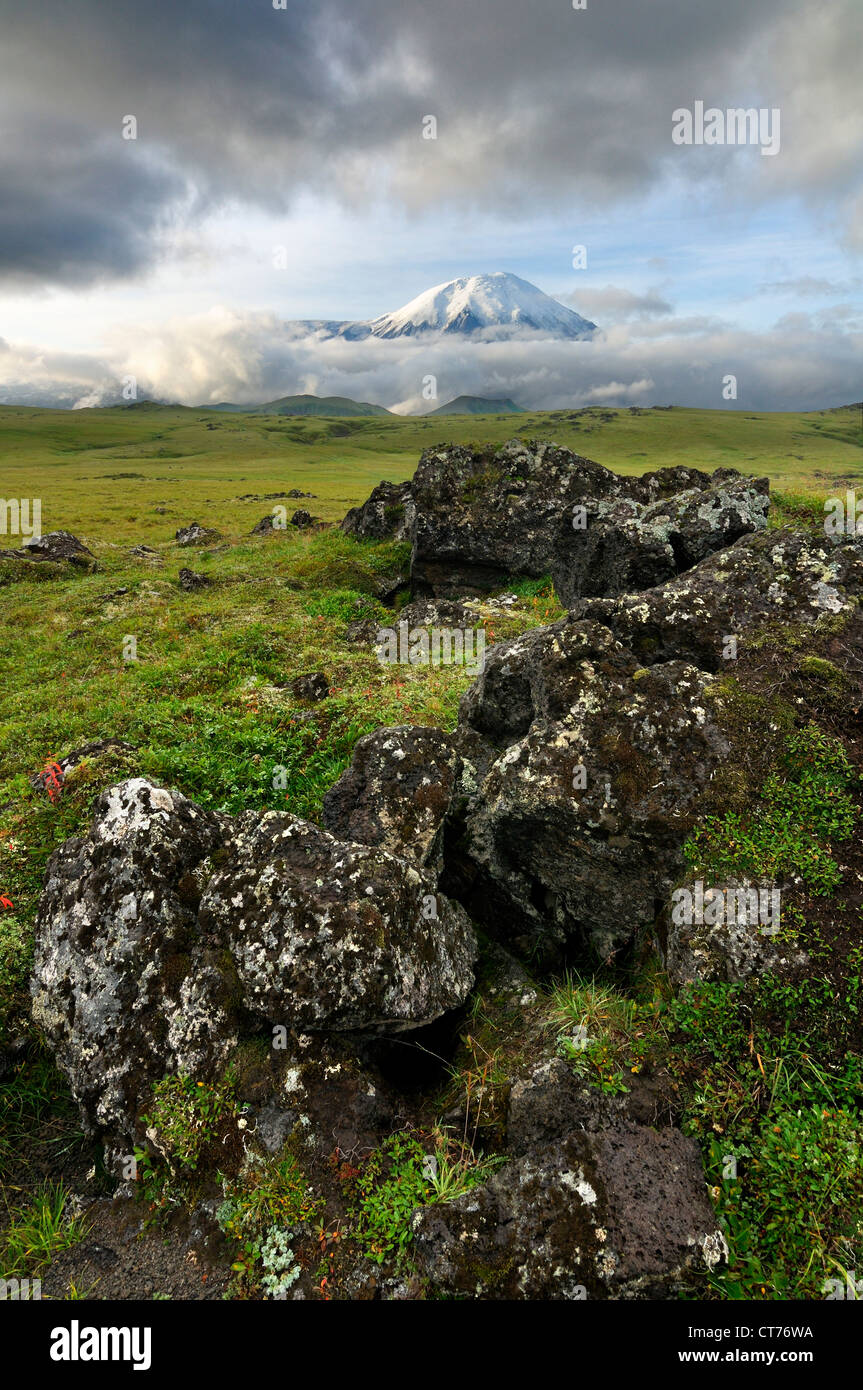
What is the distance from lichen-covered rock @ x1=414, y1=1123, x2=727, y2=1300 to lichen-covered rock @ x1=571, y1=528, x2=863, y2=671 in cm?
643

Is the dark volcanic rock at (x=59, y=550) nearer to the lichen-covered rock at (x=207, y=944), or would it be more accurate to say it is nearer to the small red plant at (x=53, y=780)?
the small red plant at (x=53, y=780)

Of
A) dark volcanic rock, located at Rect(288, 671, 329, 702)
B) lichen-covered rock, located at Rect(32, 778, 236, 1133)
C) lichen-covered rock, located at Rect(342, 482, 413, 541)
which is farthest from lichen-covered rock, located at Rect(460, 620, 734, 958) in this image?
lichen-covered rock, located at Rect(342, 482, 413, 541)

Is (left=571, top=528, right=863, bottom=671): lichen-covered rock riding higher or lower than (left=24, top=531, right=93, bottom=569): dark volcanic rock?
lower

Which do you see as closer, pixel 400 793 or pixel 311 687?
pixel 400 793

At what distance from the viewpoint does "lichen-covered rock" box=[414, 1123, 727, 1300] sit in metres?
4.79

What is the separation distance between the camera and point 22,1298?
538 centimetres

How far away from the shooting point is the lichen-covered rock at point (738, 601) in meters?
9.59

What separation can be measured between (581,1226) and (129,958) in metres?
5.25

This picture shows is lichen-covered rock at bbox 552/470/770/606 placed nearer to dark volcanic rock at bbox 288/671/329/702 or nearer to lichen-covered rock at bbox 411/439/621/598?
lichen-covered rock at bbox 411/439/621/598

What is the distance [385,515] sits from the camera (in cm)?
3431

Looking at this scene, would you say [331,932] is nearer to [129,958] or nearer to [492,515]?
[129,958]

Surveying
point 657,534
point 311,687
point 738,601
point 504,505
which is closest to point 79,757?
point 311,687

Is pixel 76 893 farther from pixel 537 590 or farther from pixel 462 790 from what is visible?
pixel 537 590

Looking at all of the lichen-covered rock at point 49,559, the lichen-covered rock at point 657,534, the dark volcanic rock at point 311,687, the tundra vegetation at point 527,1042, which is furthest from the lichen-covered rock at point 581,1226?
the lichen-covered rock at point 49,559
